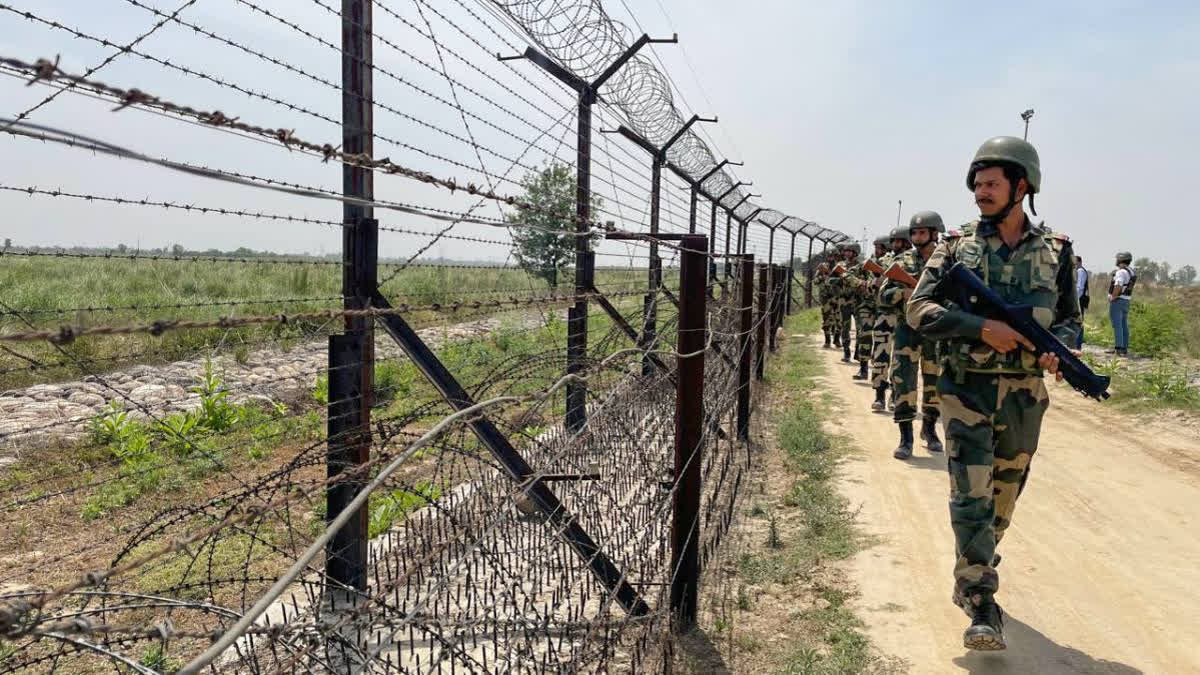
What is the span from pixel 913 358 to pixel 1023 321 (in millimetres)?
3260

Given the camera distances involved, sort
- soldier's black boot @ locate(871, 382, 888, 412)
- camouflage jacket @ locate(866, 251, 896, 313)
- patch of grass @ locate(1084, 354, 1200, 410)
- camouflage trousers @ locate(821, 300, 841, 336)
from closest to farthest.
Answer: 1. camouflage jacket @ locate(866, 251, 896, 313)
2. soldier's black boot @ locate(871, 382, 888, 412)
3. patch of grass @ locate(1084, 354, 1200, 410)
4. camouflage trousers @ locate(821, 300, 841, 336)

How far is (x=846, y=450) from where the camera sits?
6359 millimetres

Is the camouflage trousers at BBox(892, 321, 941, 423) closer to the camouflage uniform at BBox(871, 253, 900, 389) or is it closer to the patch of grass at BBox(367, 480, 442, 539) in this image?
the camouflage uniform at BBox(871, 253, 900, 389)

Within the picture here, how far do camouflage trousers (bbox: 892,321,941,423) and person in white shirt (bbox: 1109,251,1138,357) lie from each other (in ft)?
27.4

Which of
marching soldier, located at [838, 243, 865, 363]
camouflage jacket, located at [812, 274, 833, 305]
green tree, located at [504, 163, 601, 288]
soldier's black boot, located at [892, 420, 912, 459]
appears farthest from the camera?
camouflage jacket, located at [812, 274, 833, 305]

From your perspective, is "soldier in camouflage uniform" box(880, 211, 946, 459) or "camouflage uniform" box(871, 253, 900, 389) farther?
"camouflage uniform" box(871, 253, 900, 389)

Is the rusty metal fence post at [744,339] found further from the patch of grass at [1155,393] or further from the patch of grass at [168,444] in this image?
the patch of grass at [1155,393]

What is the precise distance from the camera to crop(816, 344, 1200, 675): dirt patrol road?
10.5ft

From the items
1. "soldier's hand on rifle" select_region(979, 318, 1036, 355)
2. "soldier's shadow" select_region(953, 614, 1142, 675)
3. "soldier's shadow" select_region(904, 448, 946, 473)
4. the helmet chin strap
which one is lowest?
"soldier's shadow" select_region(953, 614, 1142, 675)

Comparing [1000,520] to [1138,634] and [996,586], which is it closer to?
Answer: [996,586]

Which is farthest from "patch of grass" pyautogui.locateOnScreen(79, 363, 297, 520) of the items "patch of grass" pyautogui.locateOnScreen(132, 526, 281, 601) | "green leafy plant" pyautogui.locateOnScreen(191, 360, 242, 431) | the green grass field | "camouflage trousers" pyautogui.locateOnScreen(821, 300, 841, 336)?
"camouflage trousers" pyautogui.locateOnScreen(821, 300, 841, 336)

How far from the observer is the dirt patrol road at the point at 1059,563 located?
320 centimetres

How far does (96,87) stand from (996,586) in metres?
3.21

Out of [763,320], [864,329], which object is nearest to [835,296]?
[864,329]
